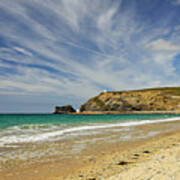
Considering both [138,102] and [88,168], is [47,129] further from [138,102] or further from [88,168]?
[138,102]

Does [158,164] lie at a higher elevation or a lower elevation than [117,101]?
lower

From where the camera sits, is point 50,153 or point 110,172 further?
point 50,153

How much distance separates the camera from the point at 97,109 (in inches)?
5305

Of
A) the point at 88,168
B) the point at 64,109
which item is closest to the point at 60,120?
the point at 88,168

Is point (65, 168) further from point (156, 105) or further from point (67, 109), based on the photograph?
point (67, 109)

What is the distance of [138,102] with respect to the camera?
126 metres

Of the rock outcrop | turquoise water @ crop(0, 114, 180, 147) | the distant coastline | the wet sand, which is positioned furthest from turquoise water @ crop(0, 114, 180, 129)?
the rock outcrop

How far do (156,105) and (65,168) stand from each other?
12524 cm

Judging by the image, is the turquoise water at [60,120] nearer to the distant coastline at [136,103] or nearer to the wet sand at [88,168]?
the wet sand at [88,168]

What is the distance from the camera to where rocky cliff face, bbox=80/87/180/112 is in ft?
398

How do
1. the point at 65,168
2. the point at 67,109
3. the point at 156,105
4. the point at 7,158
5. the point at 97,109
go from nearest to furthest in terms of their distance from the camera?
the point at 65,168 < the point at 7,158 < the point at 156,105 < the point at 97,109 < the point at 67,109

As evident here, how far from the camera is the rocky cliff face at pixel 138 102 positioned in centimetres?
12131

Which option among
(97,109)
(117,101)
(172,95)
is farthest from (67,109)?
(172,95)

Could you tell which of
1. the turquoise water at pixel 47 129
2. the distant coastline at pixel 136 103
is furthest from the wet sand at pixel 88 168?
the distant coastline at pixel 136 103
